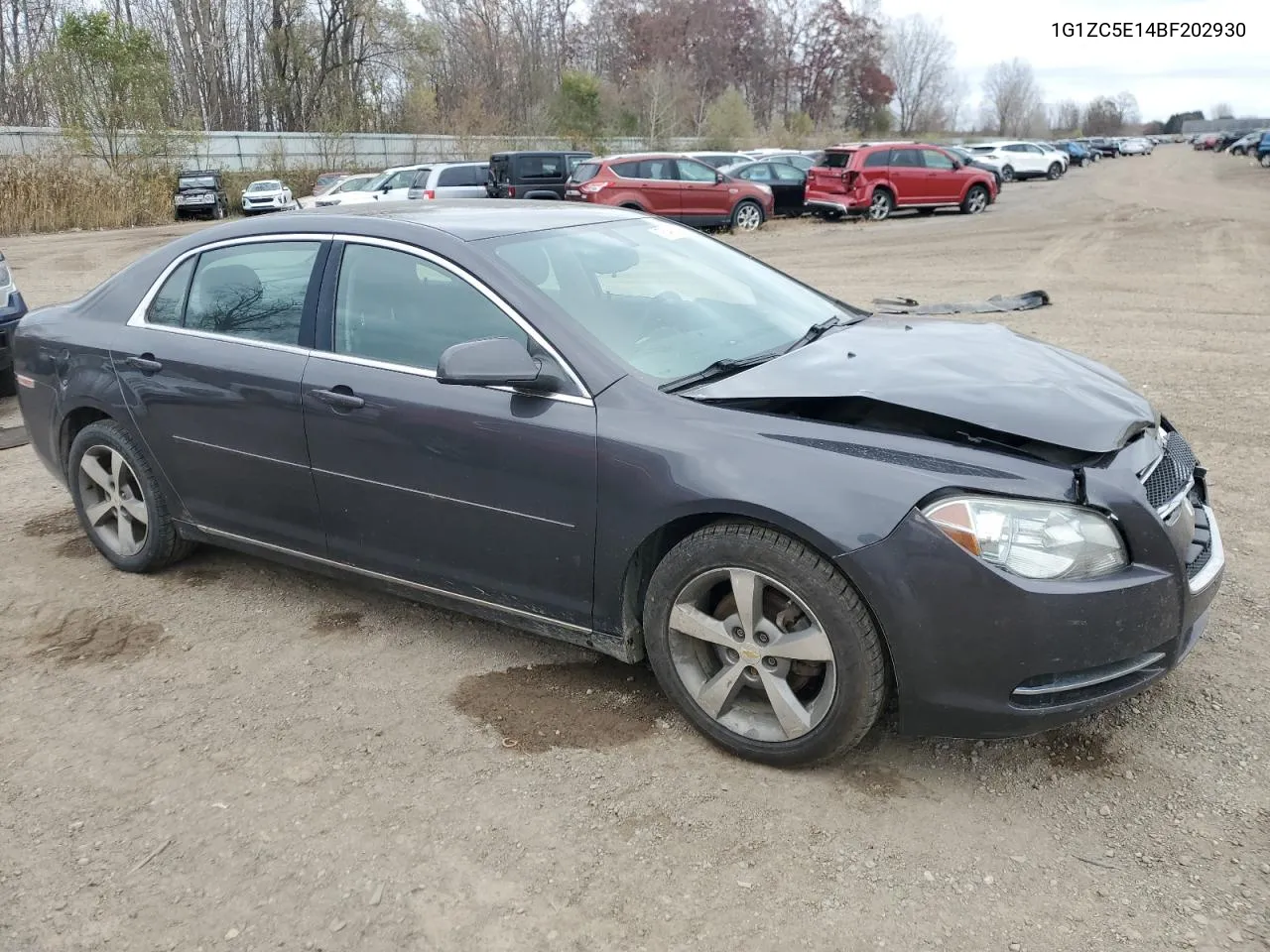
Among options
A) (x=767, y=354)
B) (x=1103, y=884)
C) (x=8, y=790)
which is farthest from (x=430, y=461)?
(x=1103, y=884)

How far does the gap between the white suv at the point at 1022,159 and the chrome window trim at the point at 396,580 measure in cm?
4598

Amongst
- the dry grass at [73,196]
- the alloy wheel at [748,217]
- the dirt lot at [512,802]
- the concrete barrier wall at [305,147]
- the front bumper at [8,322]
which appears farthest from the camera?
the concrete barrier wall at [305,147]

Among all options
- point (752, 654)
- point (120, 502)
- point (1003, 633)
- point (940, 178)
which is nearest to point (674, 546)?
point (752, 654)

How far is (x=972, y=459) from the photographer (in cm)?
276

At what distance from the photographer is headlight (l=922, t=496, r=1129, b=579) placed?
2658 millimetres

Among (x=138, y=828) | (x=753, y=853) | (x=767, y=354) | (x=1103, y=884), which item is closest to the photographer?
(x=1103, y=884)

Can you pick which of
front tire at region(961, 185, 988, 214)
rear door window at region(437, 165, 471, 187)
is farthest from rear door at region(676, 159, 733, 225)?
front tire at region(961, 185, 988, 214)

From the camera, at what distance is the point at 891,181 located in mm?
24891

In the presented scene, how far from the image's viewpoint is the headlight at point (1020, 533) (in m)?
2.66

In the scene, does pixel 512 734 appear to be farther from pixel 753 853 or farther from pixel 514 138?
pixel 514 138

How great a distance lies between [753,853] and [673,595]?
0.76 metres

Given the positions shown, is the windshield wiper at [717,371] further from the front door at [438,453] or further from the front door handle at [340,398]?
the front door handle at [340,398]

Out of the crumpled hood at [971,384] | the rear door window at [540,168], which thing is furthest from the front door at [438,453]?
the rear door window at [540,168]

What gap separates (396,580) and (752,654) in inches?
56.8
